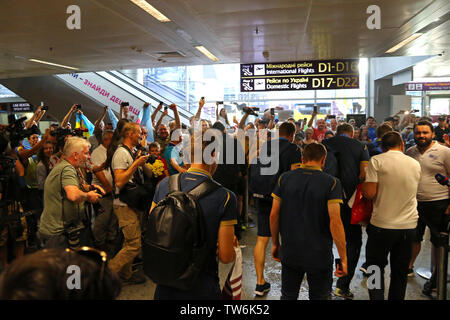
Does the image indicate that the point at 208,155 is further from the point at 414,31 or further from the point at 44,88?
the point at 44,88

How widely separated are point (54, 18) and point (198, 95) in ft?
41.0

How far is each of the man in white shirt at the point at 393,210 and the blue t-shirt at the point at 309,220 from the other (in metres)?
0.70

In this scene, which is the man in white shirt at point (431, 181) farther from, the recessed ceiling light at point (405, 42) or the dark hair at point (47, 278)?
the recessed ceiling light at point (405, 42)

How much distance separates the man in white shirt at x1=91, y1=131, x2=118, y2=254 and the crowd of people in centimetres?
1

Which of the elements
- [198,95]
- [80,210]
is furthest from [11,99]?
[80,210]

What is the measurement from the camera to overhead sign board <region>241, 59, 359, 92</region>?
27.3 feet

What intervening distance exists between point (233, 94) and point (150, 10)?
39.7 ft

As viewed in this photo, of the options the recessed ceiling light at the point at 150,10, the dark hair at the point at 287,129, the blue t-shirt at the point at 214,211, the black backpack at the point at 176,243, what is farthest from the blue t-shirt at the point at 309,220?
the recessed ceiling light at the point at 150,10

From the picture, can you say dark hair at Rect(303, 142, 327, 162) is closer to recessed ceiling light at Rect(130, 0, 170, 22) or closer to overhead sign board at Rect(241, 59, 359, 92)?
recessed ceiling light at Rect(130, 0, 170, 22)

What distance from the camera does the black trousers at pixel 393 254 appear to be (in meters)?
3.07

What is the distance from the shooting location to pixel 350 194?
13.6ft

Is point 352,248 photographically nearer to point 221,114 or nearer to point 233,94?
point 221,114

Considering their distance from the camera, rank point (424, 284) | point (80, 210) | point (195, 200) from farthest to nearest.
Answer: point (424, 284)
point (80, 210)
point (195, 200)

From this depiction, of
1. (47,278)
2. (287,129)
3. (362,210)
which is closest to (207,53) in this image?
(287,129)
